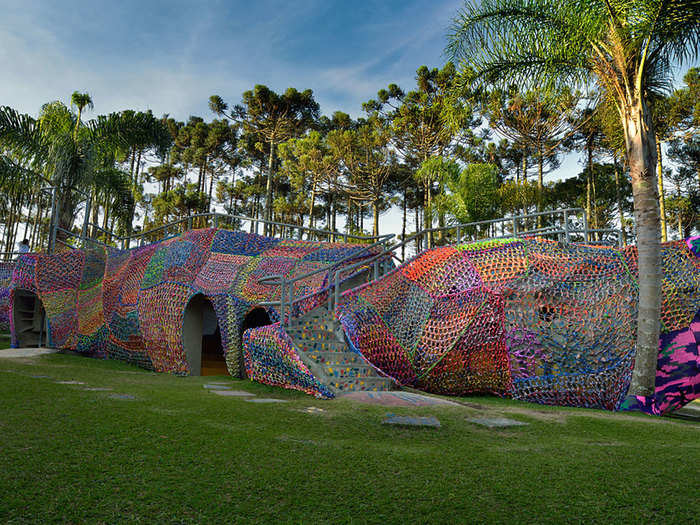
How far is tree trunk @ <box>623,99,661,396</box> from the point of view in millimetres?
6664

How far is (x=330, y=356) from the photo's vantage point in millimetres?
7906

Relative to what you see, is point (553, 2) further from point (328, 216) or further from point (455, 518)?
point (328, 216)

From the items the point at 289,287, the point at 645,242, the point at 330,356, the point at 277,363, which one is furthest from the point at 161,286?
the point at 645,242

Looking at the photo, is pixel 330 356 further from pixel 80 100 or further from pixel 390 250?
pixel 80 100

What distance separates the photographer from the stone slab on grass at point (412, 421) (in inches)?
189

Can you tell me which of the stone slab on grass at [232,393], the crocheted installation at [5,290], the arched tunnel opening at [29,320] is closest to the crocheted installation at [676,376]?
the stone slab on grass at [232,393]

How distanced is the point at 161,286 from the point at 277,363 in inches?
188

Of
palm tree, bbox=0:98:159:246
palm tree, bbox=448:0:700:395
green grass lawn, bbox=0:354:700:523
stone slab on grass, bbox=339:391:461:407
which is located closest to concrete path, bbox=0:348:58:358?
palm tree, bbox=0:98:159:246

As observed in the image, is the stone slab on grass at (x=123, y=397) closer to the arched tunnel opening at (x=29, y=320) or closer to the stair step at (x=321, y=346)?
the stair step at (x=321, y=346)

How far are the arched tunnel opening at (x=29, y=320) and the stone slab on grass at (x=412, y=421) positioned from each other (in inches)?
499

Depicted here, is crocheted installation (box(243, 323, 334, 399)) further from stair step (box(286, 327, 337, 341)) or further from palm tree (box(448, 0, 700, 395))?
palm tree (box(448, 0, 700, 395))

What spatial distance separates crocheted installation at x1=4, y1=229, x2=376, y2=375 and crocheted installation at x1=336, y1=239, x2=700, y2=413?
175 cm

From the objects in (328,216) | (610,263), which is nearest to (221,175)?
(328,216)

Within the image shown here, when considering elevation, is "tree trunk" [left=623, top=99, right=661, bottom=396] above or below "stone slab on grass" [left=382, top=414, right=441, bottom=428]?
above
